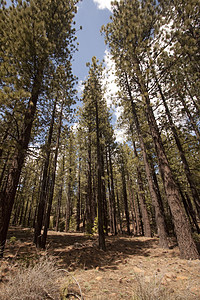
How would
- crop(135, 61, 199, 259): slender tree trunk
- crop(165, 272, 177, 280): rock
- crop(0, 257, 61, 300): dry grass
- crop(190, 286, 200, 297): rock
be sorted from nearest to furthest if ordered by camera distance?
crop(0, 257, 61, 300): dry grass
crop(190, 286, 200, 297): rock
crop(165, 272, 177, 280): rock
crop(135, 61, 199, 259): slender tree trunk

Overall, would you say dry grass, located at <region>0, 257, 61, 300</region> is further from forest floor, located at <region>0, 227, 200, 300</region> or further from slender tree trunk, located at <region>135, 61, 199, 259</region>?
slender tree trunk, located at <region>135, 61, 199, 259</region>

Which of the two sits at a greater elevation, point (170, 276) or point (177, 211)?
point (177, 211)

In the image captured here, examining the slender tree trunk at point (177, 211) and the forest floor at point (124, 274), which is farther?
the slender tree trunk at point (177, 211)

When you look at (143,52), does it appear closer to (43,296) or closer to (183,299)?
(183,299)

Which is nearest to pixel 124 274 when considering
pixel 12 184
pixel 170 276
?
pixel 170 276

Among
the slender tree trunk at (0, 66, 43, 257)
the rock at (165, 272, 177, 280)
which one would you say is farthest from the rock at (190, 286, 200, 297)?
the slender tree trunk at (0, 66, 43, 257)

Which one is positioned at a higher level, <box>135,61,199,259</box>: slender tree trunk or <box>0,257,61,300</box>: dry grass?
<box>135,61,199,259</box>: slender tree trunk

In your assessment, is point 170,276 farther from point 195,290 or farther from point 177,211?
point 177,211

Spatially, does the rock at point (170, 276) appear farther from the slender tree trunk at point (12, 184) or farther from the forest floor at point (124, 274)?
the slender tree trunk at point (12, 184)

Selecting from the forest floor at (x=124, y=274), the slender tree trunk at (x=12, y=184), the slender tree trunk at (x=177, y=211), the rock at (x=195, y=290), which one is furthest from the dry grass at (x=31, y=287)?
the slender tree trunk at (x=177, y=211)

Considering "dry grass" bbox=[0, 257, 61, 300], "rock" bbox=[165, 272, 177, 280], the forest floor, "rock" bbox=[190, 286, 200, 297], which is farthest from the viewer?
"rock" bbox=[165, 272, 177, 280]

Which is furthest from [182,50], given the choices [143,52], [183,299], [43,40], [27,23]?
[183,299]

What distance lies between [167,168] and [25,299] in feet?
19.6

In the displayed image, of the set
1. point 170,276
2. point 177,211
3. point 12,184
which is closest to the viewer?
point 170,276
